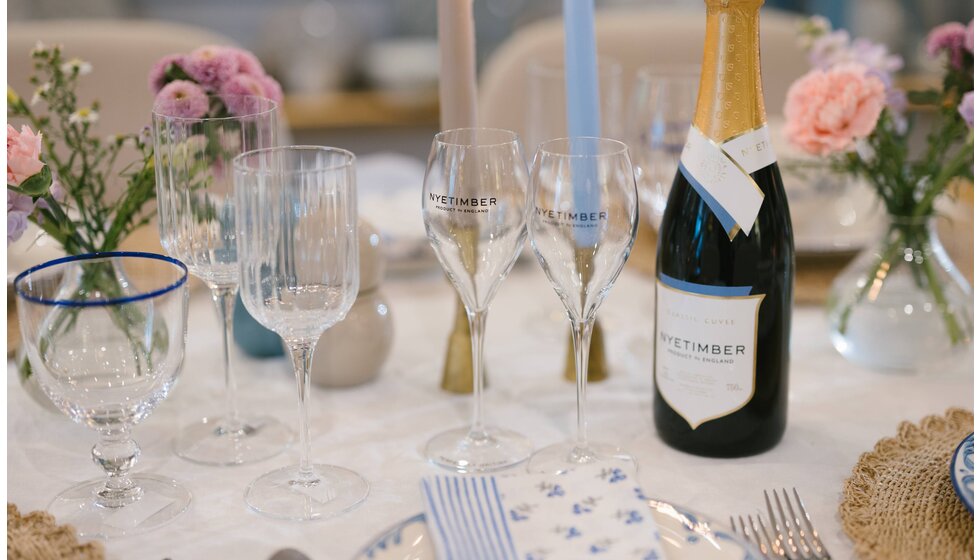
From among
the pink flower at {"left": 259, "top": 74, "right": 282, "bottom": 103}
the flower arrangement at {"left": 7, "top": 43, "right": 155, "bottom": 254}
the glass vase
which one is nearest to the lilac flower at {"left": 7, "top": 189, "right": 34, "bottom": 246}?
the flower arrangement at {"left": 7, "top": 43, "right": 155, "bottom": 254}

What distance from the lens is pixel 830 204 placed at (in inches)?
50.6

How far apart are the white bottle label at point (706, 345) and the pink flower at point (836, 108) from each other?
0.68 ft

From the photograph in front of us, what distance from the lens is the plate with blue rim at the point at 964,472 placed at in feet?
2.31

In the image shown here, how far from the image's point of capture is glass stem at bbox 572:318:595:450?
2.73 ft

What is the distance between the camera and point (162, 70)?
0.93m

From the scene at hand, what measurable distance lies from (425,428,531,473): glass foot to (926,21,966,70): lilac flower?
1.73ft

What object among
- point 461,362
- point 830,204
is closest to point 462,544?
point 461,362

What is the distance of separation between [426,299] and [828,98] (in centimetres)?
50

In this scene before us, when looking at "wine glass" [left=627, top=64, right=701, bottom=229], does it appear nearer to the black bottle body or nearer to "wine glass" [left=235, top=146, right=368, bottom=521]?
the black bottle body

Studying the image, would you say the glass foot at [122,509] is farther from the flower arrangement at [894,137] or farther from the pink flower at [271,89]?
the flower arrangement at [894,137]

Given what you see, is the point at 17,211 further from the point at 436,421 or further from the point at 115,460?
the point at 436,421

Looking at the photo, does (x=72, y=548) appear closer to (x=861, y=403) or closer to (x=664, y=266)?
(x=664, y=266)

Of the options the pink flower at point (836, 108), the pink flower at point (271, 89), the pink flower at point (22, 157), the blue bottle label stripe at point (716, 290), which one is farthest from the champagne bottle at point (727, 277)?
the pink flower at point (22, 157)

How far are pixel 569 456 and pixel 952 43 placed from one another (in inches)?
20.8
